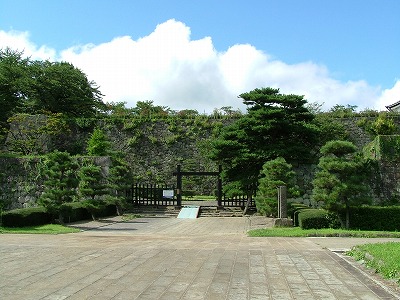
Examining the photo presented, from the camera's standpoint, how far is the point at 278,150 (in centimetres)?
1967

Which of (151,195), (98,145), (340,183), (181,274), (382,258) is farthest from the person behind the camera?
(98,145)

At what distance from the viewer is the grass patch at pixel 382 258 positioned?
5.26 m

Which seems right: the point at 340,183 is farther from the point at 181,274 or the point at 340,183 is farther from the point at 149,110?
the point at 149,110

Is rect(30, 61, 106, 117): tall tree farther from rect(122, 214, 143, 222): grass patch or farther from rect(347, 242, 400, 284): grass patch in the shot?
rect(347, 242, 400, 284): grass patch

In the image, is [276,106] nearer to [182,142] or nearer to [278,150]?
[278,150]

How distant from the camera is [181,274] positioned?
17.9ft

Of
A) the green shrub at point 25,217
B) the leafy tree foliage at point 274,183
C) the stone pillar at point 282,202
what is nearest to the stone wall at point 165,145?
the leafy tree foliage at point 274,183

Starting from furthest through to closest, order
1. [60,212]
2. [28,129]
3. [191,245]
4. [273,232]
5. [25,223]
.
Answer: [28,129] < [60,212] < [25,223] < [273,232] < [191,245]

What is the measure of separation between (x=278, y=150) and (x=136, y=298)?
16.0 meters

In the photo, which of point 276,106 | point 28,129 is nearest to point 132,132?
point 28,129

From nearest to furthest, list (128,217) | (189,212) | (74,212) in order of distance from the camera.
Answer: (74,212) < (128,217) < (189,212)

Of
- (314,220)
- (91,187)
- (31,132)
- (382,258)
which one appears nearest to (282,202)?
(314,220)

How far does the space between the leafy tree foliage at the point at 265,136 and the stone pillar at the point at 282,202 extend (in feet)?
18.6

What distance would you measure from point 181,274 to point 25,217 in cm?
937
